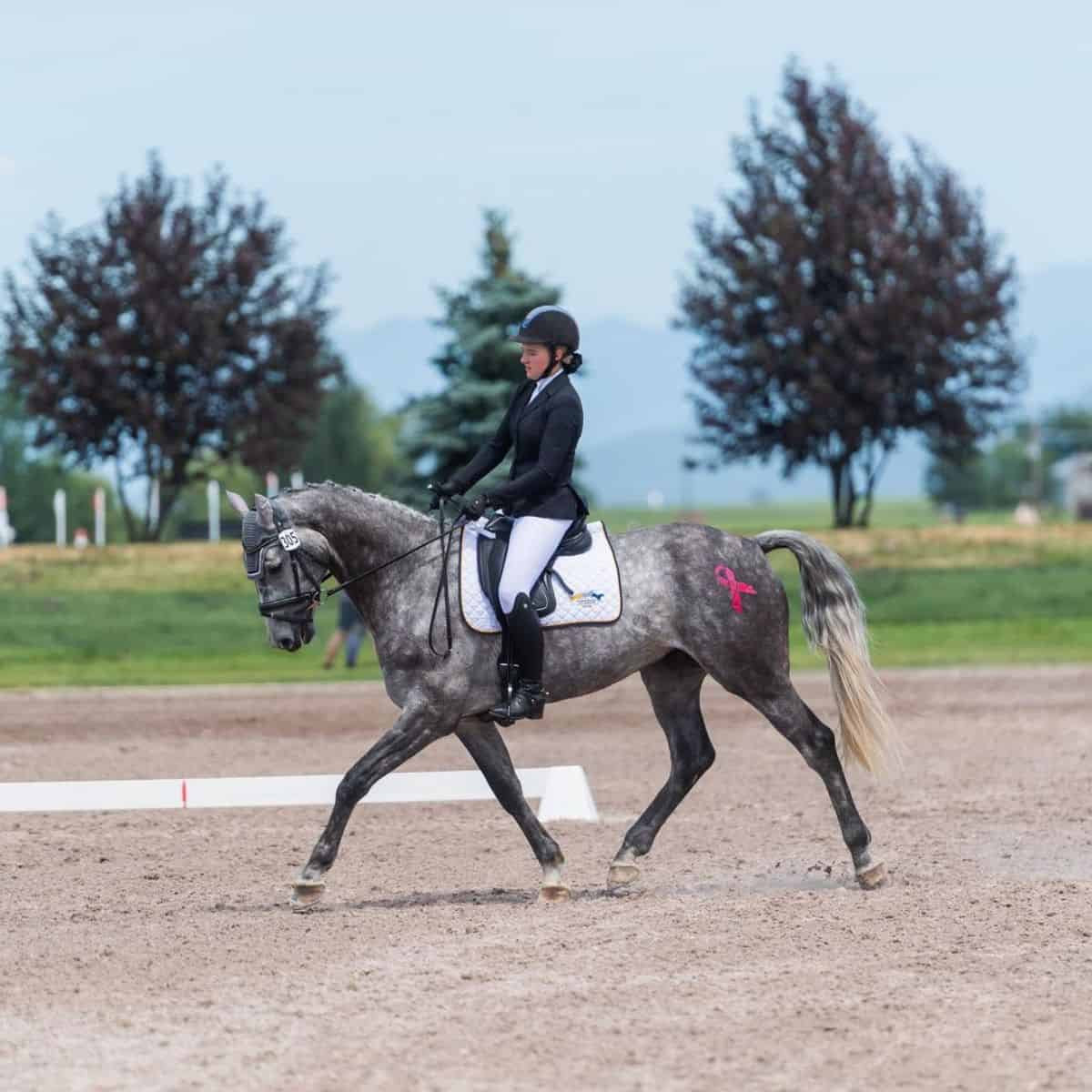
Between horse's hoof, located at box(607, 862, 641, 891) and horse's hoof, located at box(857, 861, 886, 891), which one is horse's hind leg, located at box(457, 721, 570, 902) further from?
horse's hoof, located at box(857, 861, 886, 891)

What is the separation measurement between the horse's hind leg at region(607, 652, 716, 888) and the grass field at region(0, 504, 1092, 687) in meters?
14.0

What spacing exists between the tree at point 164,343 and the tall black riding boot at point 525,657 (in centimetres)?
2889

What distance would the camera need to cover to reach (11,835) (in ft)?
37.3

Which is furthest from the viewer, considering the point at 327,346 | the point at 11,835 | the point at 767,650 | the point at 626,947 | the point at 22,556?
the point at 327,346

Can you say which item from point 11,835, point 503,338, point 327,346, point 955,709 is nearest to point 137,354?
point 327,346

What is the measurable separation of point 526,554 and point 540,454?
1.53 ft

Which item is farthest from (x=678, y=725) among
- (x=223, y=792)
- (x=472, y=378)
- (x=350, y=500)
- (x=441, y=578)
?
(x=472, y=378)

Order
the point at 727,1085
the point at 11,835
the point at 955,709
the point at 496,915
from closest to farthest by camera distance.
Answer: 1. the point at 727,1085
2. the point at 496,915
3. the point at 11,835
4. the point at 955,709

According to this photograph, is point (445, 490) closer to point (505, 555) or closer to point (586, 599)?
point (505, 555)

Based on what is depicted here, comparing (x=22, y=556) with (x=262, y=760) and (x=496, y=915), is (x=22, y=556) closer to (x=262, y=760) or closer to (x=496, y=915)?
(x=262, y=760)

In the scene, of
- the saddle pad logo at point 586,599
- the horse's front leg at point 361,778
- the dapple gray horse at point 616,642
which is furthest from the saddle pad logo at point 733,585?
the horse's front leg at point 361,778

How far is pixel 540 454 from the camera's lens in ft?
28.8

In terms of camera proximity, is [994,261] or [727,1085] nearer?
[727,1085]

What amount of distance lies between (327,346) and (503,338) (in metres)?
4.16
